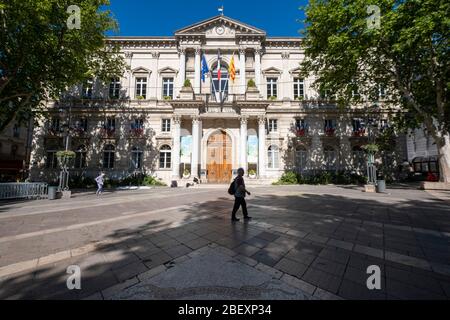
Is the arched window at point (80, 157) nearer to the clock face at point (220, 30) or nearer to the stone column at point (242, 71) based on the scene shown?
the stone column at point (242, 71)

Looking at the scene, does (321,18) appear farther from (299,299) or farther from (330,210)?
(299,299)

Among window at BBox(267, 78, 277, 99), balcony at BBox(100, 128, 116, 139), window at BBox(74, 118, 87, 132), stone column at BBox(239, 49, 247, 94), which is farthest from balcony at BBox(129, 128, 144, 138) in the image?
window at BBox(267, 78, 277, 99)

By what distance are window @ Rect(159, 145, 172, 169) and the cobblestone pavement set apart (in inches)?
614

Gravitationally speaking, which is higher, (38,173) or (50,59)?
(50,59)

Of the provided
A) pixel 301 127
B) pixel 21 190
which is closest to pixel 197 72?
pixel 301 127

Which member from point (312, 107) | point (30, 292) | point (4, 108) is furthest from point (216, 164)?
point (30, 292)

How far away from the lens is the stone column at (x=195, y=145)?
2033 cm

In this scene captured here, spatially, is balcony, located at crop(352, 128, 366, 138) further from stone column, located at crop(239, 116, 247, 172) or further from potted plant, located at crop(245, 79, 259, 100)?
stone column, located at crop(239, 116, 247, 172)

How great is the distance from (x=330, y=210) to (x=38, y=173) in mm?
28705

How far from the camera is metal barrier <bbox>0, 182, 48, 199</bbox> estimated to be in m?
11.5

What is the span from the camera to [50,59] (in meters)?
12.2

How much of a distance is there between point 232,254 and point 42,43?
15.9 metres

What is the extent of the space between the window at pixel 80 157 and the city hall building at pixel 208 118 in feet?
0.32
